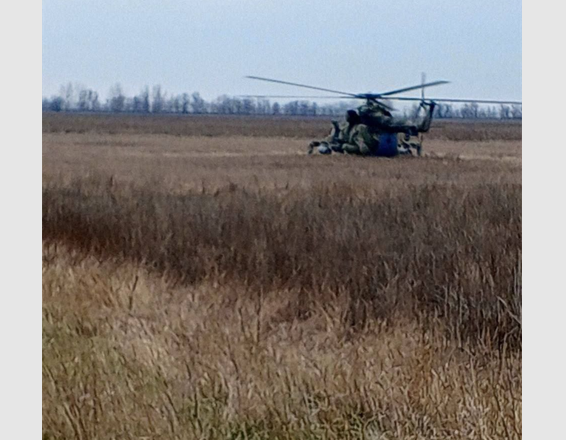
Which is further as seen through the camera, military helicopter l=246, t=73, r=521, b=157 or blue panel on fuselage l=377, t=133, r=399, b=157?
blue panel on fuselage l=377, t=133, r=399, b=157

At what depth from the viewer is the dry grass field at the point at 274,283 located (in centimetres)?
343

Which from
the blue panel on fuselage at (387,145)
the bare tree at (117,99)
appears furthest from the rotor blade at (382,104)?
the bare tree at (117,99)

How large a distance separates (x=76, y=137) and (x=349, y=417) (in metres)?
1.35

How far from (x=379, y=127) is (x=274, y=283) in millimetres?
674

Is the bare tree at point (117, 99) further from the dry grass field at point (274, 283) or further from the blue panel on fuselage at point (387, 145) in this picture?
the blue panel on fuselage at point (387, 145)

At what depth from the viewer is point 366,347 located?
357 cm

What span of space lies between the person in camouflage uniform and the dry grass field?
0.18 feet

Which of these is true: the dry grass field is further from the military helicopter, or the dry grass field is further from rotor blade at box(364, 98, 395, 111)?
rotor blade at box(364, 98, 395, 111)

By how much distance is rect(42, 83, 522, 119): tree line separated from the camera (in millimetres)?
3512

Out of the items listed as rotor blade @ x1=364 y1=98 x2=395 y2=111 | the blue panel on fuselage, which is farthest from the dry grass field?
rotor blade @ x1=364 y1=98 x2=395 y2=111

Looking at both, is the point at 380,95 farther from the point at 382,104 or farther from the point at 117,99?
the point at 117,99

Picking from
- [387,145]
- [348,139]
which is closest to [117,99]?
[348,139]

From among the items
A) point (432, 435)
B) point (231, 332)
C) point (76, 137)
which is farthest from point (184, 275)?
point (432, 435)

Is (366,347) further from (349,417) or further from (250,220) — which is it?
(250,220)
